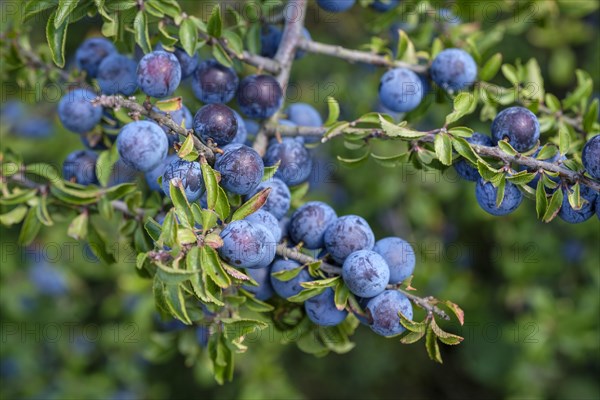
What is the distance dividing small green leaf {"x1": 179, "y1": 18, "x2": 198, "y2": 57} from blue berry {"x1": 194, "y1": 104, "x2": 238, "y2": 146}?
0.77ft

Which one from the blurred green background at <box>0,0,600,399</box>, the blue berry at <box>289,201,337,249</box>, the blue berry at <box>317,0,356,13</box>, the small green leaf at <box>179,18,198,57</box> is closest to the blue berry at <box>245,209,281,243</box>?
the blue berry at <box>289,201,337,249</box>

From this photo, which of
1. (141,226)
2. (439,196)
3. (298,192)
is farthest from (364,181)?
(141,226)

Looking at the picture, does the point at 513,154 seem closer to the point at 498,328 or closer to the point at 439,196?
the point at 439,196

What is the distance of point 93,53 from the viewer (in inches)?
80.0

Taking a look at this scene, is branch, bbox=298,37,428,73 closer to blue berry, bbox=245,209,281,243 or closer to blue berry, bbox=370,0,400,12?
blue berry, bbox=370,0,400,12

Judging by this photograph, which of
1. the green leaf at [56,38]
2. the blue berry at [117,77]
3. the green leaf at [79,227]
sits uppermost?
the green leaf at [56,38]

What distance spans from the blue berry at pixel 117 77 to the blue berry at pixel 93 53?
0.41ft

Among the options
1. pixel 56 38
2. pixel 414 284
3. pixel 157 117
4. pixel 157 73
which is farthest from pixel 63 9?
pixel 414 284

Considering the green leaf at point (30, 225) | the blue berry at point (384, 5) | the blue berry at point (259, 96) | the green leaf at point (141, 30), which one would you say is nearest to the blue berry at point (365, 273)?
the blue berry at point (259, 96)

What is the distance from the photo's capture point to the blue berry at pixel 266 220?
1528 millimetres

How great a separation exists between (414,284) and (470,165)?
1.55 meters

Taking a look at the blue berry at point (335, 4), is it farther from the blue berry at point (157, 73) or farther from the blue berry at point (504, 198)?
the blue berry at point (504, 198)

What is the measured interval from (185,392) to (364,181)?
1.98 m

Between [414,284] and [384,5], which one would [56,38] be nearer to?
[384,5]
